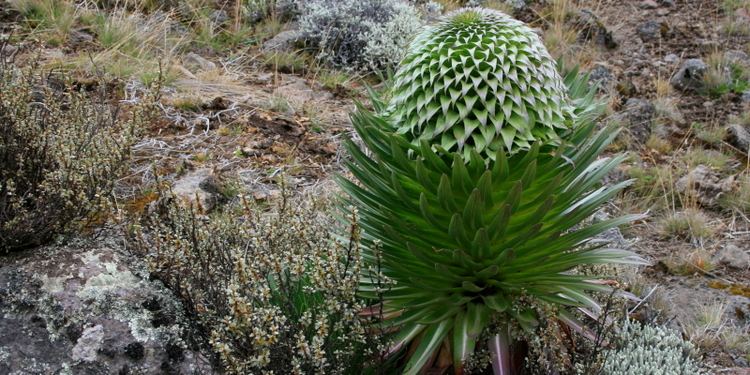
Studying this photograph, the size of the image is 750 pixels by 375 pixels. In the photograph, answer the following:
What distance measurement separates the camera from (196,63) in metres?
5.44

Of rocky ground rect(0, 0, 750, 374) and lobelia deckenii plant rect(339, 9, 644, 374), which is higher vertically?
lobelia deckenii plant rect(339, 9, 644, 374)

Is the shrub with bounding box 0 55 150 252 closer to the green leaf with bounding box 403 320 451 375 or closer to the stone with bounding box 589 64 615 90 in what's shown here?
the green leaf with bounding box 403 320 451 375

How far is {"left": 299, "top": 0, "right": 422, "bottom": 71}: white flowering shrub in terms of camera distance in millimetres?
5645

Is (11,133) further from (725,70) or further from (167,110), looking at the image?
(725,70)

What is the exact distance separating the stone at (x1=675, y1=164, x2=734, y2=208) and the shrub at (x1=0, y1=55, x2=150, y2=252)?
11.6 feet

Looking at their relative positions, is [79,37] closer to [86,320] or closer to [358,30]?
[358,30]

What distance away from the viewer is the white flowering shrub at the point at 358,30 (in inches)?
222

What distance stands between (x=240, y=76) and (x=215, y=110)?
2.75 feet

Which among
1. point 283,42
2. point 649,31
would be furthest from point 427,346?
point 649,31

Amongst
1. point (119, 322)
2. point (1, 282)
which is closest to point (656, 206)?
point (119, 322)

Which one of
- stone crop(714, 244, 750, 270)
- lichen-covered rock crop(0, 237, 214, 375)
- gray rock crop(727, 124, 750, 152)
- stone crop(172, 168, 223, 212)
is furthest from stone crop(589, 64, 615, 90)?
lichen-covered rock crop(0, 237, 214, 375)

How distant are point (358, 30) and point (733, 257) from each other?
3.28m

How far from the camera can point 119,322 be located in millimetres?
2461

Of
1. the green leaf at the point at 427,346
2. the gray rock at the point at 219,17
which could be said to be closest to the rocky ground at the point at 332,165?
the gray rock at the point at 219,17
